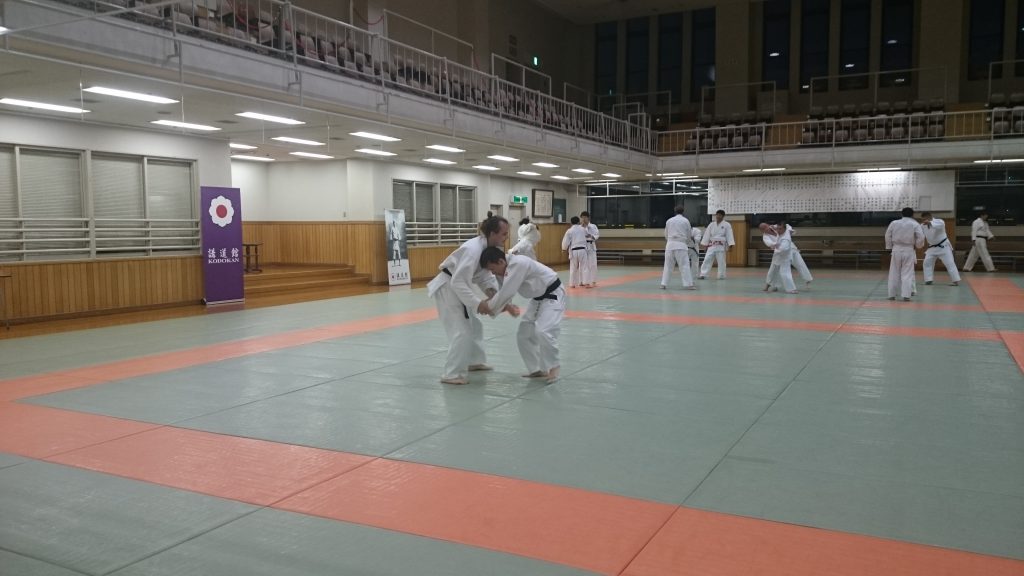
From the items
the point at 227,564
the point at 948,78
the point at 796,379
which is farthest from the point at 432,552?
the point at 948,78

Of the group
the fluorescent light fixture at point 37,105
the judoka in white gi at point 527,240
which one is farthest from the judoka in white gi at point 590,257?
the fluorescent light fixture at point 37,105

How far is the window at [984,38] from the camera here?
896 inches

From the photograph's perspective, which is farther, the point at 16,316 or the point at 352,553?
the point at 16,316

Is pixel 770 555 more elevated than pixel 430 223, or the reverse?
pixel 430 223

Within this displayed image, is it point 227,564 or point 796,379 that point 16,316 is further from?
point 796,379

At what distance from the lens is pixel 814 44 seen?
2531 centimetres

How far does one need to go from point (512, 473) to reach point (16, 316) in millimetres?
9286

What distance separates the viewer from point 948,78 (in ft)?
74.0

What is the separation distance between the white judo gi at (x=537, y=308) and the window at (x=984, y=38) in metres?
23.3

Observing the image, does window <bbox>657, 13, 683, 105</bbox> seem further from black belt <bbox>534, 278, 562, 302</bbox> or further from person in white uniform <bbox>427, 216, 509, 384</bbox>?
person in white uniform <bbox>427, 216, 509, 384</bbox>

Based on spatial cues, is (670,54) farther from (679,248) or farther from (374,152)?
(374,152)

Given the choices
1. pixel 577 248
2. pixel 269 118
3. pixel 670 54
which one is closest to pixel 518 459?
pixel 269 118

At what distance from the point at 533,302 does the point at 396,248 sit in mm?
10795

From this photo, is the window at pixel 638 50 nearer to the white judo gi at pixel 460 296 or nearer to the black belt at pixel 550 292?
the black belt at pixel 550 292
